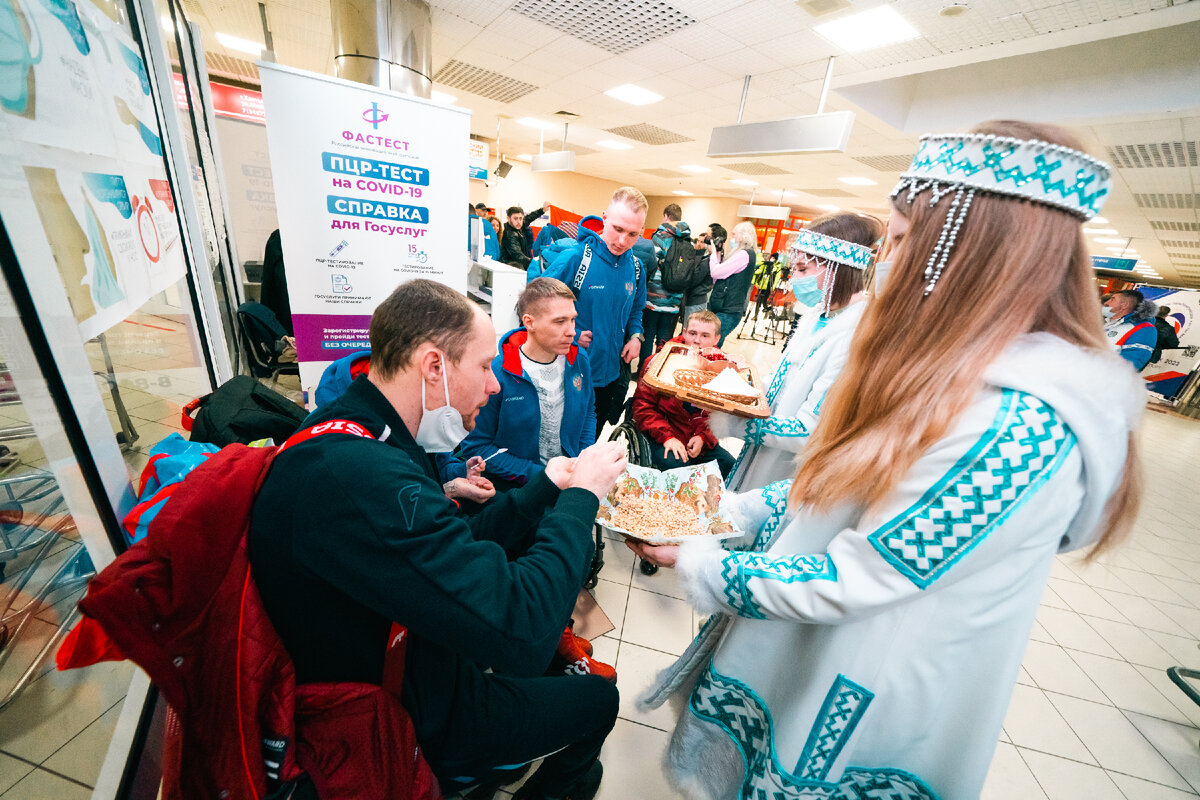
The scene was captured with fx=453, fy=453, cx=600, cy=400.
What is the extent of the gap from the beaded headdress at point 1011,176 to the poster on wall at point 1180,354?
51.1ft

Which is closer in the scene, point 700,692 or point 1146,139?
point 700,692

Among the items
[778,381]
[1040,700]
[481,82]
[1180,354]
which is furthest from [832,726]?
[1180,354]

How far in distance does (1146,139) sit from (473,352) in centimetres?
746

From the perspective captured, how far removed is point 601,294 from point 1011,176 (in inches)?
103

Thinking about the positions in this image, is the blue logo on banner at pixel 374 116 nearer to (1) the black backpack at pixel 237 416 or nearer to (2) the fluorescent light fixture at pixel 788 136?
(1) the black backpack at pixel 237 416

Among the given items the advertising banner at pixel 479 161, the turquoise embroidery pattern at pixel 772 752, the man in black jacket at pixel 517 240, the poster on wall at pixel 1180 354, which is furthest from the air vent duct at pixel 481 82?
the poster on wall at pixel 1180 354

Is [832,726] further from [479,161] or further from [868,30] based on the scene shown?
[479,161]

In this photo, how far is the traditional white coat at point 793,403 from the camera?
1.75 m

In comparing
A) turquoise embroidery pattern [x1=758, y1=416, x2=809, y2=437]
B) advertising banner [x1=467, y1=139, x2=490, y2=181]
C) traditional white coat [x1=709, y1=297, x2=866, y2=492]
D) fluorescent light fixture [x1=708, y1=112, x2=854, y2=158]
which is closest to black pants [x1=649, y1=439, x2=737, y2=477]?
traditional white coat [x1=709, y1=297, x2=866, y2=492]

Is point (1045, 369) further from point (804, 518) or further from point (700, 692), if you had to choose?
point (700, 692)

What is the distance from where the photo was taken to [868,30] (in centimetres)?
353

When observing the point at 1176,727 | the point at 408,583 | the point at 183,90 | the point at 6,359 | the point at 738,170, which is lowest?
the point at 1176,727

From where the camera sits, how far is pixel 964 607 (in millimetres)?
789

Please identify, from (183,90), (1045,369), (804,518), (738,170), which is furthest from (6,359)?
(738,170)
